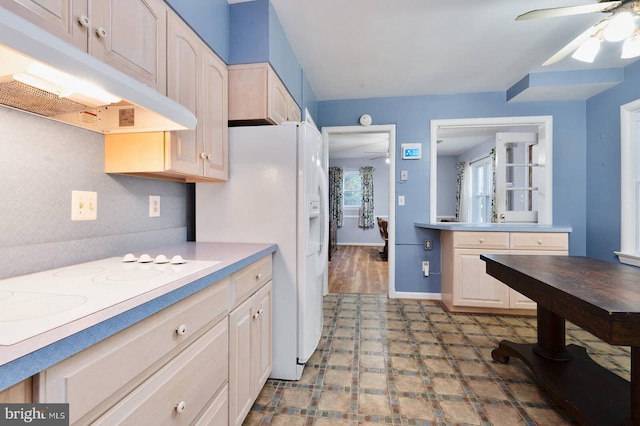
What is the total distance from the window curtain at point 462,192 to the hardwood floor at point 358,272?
222 cm

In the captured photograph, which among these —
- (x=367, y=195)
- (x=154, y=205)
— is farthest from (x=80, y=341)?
(x=367, y=195)

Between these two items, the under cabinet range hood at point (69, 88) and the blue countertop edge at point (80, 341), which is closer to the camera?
the blue countertop edge at point (80, 341)

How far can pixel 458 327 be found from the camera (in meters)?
2.62

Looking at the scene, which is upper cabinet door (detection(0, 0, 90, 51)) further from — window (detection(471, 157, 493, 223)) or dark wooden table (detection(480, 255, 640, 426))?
window (detection(471, 157, 493, 223))

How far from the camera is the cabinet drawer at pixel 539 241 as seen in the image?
2.78 m

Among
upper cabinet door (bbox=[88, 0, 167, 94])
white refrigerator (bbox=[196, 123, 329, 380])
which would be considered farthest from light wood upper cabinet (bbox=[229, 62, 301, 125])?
upper cabinet door (bbox=[88, 0, 167, 94])

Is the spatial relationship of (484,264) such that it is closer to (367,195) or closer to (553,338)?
(553,338)

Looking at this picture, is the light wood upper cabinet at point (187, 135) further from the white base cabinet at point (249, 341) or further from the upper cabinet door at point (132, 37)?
the white base cabinet at point (249, 341)

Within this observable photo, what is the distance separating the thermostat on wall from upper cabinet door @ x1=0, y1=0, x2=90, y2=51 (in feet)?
10.2

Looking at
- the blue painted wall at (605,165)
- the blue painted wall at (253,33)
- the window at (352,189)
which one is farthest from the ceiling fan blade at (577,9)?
the window at (352,189)

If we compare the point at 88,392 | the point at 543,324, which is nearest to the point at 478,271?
the point at 543,324

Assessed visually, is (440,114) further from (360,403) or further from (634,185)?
(360,403)

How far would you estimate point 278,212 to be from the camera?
174 centimetres

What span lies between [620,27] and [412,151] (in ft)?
6.56
